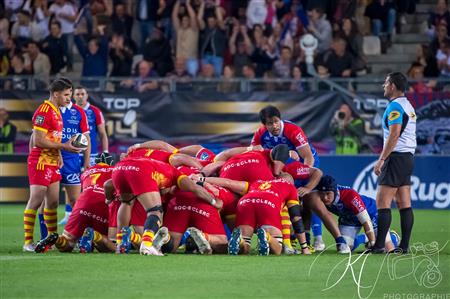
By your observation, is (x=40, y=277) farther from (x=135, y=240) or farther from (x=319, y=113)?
(x=319, y=113)

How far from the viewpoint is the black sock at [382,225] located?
1316 centimetres

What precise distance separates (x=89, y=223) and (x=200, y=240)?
1.49 m

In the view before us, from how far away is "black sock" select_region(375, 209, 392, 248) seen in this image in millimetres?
13156

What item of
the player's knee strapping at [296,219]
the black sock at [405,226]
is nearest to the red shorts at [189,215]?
the player's knee strapping at [296,219]

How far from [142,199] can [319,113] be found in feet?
35.4

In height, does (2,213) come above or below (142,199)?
below

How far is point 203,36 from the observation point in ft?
82.5

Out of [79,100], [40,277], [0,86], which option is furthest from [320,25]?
[40,277]

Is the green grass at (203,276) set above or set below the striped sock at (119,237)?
above

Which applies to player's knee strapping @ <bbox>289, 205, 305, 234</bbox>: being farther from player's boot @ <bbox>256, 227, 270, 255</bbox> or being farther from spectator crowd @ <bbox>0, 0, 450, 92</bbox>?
spectator crowd @ <bbox>0, 0, 450, 92</bbox>

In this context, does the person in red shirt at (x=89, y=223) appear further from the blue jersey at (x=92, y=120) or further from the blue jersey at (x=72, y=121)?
the blue jersey at (x=92, y=120)

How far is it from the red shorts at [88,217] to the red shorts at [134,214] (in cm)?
17

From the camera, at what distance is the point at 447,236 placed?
16156mm

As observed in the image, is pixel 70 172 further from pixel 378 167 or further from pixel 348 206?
pixel 378 167
